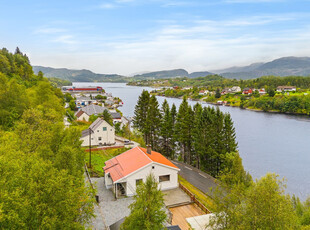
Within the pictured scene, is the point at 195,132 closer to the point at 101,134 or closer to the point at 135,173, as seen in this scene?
the point at 135,173

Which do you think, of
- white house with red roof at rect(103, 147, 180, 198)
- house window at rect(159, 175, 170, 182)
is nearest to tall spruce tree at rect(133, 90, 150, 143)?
white house with red roof at rect(103, 147, 180, 198)

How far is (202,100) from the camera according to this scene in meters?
140

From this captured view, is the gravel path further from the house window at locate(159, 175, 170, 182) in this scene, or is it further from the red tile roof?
the house window at locate(159, 175, 170, 182)

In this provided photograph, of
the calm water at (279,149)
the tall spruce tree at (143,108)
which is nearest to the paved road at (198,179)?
the calm water at (279,149)

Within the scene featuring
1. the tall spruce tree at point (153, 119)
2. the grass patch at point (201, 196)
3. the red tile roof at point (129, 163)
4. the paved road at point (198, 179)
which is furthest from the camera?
the tall spruce tree at point (153, 119)

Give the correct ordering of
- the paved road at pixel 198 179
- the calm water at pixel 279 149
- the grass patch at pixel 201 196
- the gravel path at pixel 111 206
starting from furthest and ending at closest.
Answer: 1. the calm water at pixel 279 149
2. the paved road at pixel 198 179
3. the grass patch at pixel 201 196
4. the gravel path at pixel 111 206

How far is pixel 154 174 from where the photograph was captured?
20906 mm

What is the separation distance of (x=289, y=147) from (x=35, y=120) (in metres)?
50.7

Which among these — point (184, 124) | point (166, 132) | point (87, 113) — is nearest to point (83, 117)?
point (87, 113)

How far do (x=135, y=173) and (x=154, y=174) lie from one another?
193 cm

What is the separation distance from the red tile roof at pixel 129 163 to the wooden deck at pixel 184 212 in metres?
4.56

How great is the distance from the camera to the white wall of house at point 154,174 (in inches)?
790

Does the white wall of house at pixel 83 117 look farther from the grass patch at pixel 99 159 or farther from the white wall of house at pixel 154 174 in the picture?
the white wall of house at pixel 154 174

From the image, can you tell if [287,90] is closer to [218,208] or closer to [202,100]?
[202,100]
